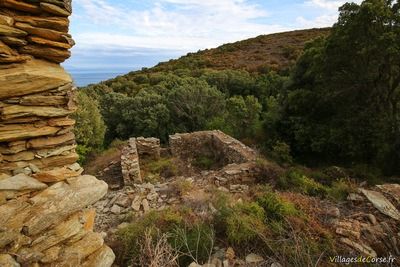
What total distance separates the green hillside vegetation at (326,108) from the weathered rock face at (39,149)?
1007cm

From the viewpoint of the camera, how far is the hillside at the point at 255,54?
113 feet

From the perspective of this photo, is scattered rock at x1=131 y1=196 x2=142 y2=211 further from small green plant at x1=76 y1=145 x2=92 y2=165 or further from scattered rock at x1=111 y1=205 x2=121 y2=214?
small green plant at x1=76 y1=145 x2=92 y2=165

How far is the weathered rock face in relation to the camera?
305cm

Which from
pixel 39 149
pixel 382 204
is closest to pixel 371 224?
pixel 382 204

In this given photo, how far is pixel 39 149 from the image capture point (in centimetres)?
342

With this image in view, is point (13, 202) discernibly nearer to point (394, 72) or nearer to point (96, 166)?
point (96, 166)

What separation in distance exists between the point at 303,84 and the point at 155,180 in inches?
367

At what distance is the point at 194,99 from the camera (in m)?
19.7

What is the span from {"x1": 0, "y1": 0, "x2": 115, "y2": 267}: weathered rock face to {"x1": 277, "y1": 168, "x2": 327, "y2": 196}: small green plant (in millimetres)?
5252

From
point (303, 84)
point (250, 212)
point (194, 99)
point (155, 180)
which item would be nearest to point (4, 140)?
point (250, 212)

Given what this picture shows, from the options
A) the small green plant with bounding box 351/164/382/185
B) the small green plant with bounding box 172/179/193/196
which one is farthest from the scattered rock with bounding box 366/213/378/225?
the small green plant with bounding box 351/164/382/185

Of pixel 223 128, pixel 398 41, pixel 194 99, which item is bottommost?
pixel 223 128

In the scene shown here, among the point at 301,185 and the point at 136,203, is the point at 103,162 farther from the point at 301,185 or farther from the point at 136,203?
the point at 301,185

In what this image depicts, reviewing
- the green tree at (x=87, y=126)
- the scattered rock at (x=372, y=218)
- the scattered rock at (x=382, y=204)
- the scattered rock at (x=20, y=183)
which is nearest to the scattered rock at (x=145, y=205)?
the scattered rock at (x=20, y=183)
